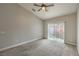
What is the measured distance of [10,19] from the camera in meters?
3.91

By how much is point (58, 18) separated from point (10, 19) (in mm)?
2297

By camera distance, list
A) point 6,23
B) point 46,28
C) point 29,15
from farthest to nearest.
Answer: point 29,15, point 46,28, point 6,23

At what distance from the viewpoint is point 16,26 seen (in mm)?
4254

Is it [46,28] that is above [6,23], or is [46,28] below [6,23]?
below

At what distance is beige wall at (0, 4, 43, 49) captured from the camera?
359cm

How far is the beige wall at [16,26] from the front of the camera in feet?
11.8

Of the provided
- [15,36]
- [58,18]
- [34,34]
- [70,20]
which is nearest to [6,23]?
[15,36]

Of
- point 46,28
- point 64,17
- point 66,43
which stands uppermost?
point 64,17

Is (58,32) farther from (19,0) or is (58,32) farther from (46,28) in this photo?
(19,0)

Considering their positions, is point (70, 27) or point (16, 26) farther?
point (70, 27)

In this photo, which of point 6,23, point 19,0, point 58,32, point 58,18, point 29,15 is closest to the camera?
point 19,0

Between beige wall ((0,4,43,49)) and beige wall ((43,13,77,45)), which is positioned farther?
beige wall ((43,13,77,45))

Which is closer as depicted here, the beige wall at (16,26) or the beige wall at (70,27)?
the beige wall at (16,26)

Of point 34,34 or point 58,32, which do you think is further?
point 34,34
